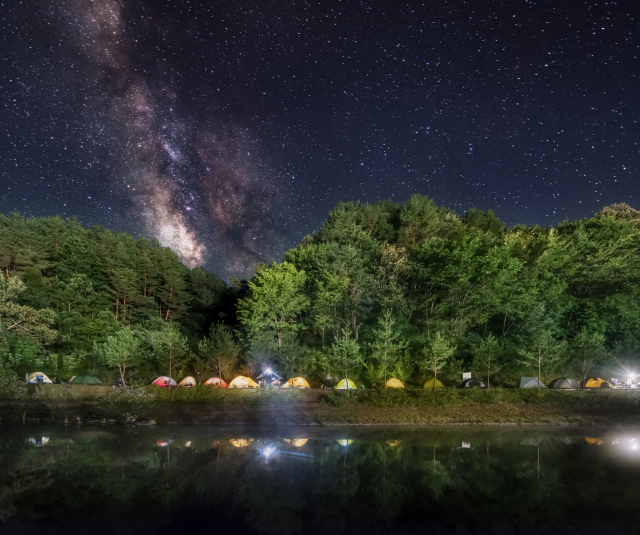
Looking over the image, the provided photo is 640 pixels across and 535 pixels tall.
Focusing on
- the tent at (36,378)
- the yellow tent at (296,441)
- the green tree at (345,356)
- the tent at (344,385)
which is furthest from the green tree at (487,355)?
the tent at (36,378)

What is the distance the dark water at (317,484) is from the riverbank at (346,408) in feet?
16.7

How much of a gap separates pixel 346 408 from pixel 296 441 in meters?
7.88

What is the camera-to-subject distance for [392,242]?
52156 mm

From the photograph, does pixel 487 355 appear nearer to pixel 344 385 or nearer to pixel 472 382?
pixel 472 382

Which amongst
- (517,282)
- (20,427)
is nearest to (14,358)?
(20,427)

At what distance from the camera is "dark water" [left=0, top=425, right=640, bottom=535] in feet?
37.2

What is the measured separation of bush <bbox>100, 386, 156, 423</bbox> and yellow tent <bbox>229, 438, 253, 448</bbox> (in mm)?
10888

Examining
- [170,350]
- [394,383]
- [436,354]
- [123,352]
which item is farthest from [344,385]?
[123,352]

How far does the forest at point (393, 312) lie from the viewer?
36.1 m

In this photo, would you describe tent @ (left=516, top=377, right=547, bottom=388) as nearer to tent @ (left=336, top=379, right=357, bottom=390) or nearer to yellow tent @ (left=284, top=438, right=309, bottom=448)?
tent @ (left=336, top=379, right=357, bottom=390)

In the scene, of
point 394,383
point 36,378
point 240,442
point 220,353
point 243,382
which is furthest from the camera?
point 36,378

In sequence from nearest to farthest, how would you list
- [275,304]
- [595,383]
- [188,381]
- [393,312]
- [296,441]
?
1. [296,441]
2. [595,383]
3. [188,381]
4. [393,312]
5. [275,304]

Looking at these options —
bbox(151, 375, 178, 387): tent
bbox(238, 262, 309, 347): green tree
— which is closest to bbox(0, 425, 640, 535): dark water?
bbox(151, 375, 178, 387): tent

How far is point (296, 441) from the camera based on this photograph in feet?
72.2
